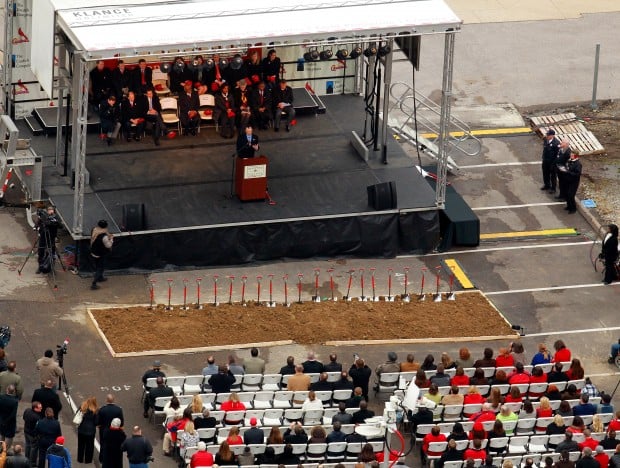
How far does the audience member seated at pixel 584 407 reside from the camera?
37.4 metres

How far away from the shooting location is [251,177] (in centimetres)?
4491

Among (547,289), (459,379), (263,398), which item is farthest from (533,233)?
(263,398)

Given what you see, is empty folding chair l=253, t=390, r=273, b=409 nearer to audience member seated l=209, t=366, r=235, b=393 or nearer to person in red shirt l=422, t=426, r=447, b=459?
audience member seated l=209, t=366, r=235, b=393

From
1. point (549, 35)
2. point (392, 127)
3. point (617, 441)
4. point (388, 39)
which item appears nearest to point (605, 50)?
point (549, 35)

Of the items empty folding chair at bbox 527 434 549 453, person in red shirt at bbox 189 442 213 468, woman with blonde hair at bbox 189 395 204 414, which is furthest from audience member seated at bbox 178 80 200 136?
person in red shirt at bbox 189 442 213 468

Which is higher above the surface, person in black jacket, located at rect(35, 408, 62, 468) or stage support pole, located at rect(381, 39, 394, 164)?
stage support pole, located at rect(381, 39, 394, 164)

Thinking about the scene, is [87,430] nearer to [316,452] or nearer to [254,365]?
[316,452]

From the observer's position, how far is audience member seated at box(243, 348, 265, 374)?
38.4 metres

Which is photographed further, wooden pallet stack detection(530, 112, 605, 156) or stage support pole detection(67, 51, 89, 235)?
wooden pallet stack detection(530, 112, 605, 156)

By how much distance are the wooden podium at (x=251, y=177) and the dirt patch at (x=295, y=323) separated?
369cm

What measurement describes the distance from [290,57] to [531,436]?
54.8ft

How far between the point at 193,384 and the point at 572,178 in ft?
41.5

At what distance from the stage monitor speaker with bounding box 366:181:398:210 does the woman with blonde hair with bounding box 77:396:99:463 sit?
10605 mm

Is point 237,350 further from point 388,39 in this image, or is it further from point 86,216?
point 388,39
